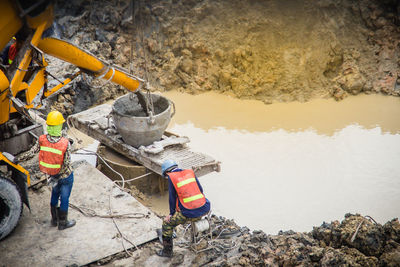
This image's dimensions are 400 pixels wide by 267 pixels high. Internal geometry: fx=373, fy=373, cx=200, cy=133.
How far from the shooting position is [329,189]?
23.8ft

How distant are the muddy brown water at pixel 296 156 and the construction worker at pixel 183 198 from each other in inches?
93.3

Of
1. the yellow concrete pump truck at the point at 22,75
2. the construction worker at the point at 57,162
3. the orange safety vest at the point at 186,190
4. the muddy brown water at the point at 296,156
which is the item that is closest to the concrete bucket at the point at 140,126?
the yellow concrete pump truck at the point at 22,75

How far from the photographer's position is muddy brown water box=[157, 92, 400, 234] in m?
6.81

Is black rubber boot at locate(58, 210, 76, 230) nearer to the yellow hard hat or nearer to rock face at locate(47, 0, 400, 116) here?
the yellow hard hat

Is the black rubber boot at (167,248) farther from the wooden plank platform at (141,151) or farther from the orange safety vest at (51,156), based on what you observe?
the wooden plank platform at (141,151)

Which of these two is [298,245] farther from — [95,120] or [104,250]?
[95,120]

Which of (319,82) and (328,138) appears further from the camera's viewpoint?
(319,82)

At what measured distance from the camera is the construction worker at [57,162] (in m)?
4.58

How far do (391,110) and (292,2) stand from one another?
417 centimetres

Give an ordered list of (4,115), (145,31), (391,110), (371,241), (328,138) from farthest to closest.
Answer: (145,31) → (391,110) → (328,138) → (4,115) → (371,241)

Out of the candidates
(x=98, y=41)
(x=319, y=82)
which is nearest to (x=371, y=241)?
(x=319, y=82)

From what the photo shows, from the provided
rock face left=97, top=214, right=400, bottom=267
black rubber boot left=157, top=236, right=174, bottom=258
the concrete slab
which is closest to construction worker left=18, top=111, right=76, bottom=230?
the concrete slab

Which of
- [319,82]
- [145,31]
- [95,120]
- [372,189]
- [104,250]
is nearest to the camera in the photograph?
[104,250]

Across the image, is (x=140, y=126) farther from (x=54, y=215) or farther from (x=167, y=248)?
(x=167, y=248)
